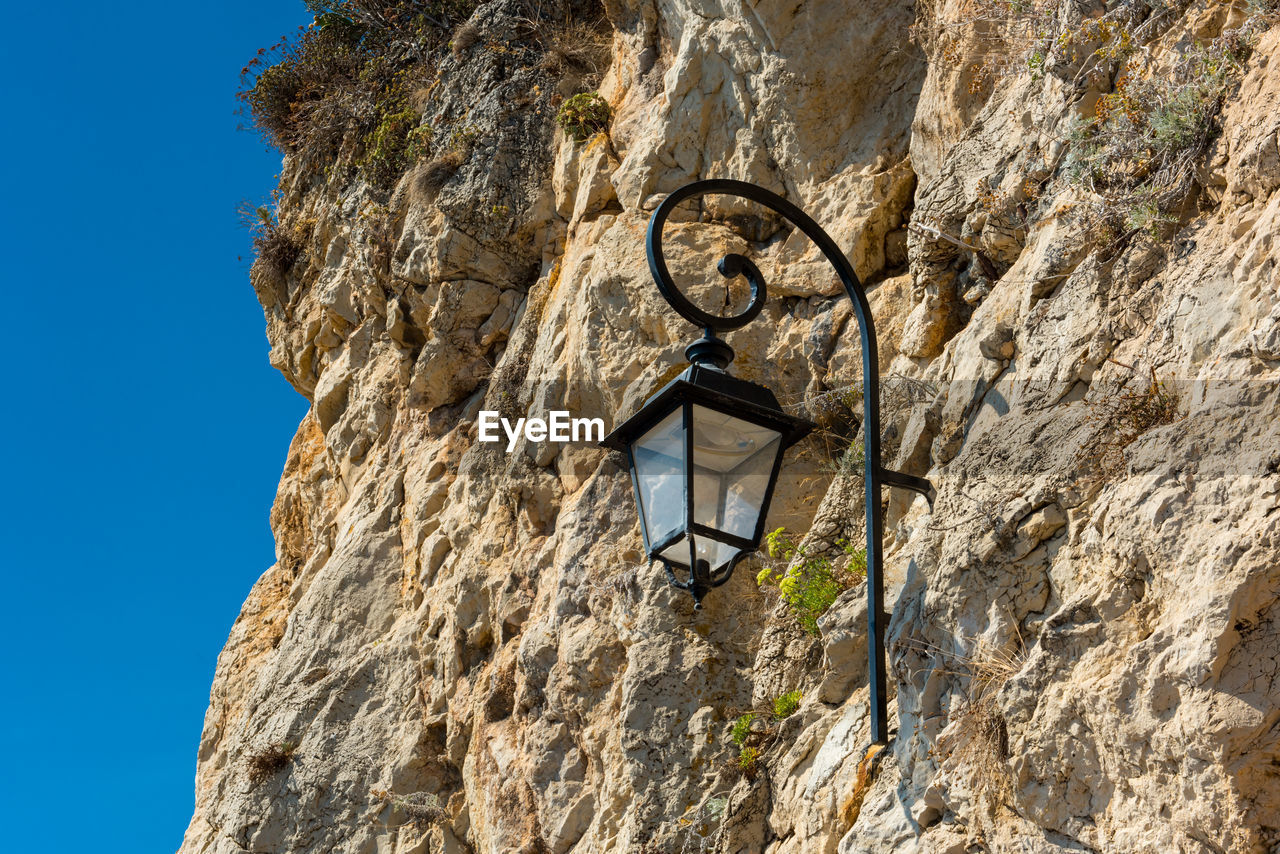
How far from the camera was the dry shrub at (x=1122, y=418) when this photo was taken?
15.7ft

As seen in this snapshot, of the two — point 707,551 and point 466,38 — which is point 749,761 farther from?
point 466,38

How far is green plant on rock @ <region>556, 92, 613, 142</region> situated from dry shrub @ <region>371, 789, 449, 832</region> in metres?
5.64

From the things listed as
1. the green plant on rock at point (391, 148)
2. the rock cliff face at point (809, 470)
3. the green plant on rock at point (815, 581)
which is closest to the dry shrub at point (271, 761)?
the rock cliff face at point (809, 470)

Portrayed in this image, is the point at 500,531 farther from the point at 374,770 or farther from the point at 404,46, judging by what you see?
the point at 404,46

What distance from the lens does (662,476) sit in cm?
477

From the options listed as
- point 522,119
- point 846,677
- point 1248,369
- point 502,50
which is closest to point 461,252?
point 522,119

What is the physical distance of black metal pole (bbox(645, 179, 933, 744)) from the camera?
5.04 meters

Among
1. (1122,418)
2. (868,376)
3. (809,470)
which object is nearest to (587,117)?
(809,470)

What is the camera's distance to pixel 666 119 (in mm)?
9523

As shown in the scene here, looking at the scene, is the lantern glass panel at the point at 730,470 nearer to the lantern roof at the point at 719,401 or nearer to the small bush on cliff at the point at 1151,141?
the lantern roof at the point at 719,401

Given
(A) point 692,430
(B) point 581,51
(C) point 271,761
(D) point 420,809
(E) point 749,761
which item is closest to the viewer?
(A) point 692,430

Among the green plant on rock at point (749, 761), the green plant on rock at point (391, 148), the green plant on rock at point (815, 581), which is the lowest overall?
the green plant on rock at point (749, 761)

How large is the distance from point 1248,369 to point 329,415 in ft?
35.6

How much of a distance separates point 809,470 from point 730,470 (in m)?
3.13
